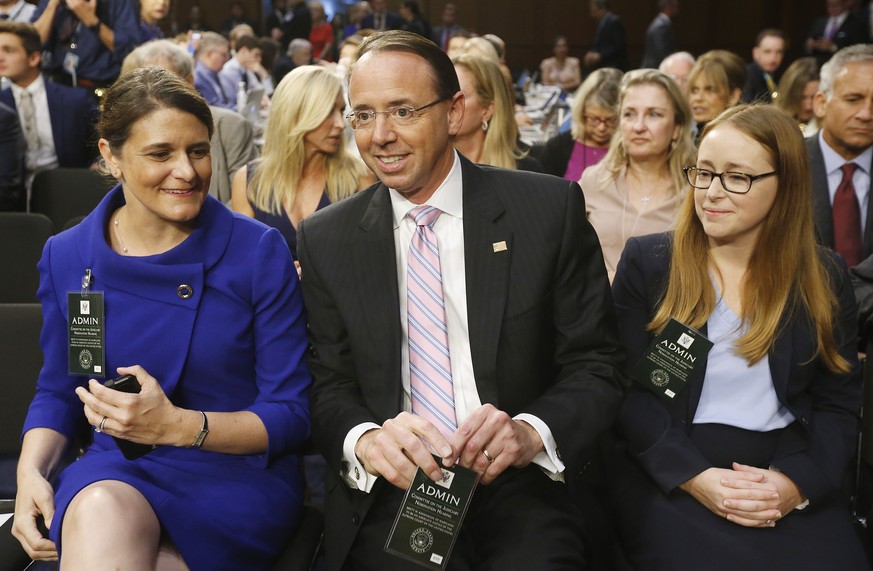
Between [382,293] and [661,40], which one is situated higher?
[382,293]

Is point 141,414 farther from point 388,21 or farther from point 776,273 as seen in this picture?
point 388,21

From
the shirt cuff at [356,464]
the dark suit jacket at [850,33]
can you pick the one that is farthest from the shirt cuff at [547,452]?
the dark suit jacket at [850,33]

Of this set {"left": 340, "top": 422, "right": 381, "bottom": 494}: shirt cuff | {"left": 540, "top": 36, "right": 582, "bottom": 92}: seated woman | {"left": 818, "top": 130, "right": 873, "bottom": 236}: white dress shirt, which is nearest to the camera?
{"left": 340, "top": 422, "right": 381, "bottom": 494}: shirt cuff

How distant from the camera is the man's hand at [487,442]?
1764mm

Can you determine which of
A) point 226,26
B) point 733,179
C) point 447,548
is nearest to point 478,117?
point 733,179

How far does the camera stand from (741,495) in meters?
1.99

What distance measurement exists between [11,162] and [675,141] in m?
3.29

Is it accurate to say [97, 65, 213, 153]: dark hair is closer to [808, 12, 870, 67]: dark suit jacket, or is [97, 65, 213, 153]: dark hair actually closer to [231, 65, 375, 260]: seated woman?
[231, 65, 375, 260]: seated woman

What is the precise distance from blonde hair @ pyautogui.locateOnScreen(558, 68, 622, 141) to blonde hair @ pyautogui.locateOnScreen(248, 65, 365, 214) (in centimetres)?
135

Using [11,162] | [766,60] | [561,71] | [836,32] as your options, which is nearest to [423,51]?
[11,162]

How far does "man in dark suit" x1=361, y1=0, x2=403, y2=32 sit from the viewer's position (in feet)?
46.3

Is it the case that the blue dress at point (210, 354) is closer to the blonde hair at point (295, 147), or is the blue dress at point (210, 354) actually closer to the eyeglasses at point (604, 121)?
the blonde hair at point (295, 147)

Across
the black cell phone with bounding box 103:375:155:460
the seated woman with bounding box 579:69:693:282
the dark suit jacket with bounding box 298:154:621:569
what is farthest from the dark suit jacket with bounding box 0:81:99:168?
the black cell phone with bounding box 103:375:155:460

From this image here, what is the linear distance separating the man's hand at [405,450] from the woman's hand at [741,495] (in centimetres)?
69
